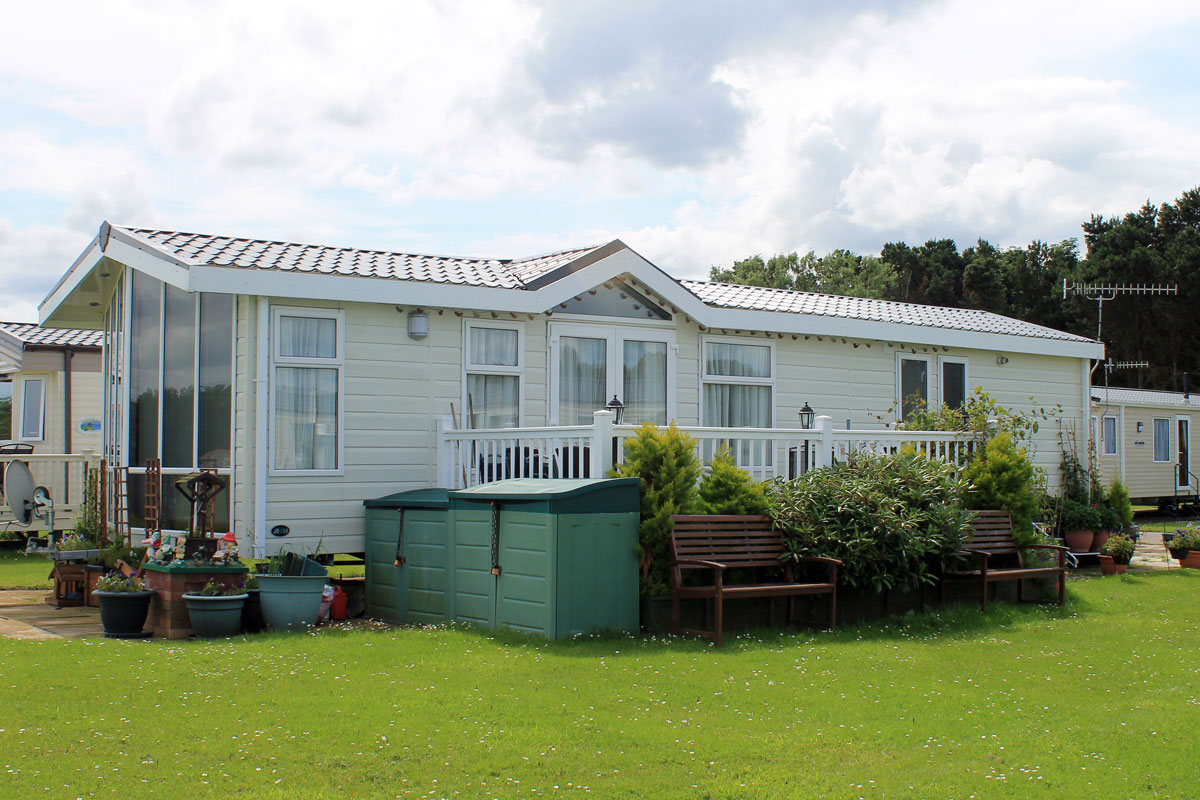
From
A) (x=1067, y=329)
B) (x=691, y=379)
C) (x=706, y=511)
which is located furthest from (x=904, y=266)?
(x=706, y=511)

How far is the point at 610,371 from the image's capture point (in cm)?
1221

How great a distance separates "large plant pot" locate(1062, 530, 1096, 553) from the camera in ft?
48.6

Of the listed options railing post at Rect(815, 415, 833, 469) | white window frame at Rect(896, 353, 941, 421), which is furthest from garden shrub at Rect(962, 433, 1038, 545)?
white window frame at Rect(896, 353, 941, 421)

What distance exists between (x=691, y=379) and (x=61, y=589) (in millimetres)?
6888

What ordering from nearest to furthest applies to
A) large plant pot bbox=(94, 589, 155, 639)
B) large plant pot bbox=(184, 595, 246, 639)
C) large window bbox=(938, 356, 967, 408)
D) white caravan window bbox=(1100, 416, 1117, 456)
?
large plant pot bbox=(184, 595, 246, 639) → large plant pot bbox=(94, 589, 155, 639) → large window bbox=(938, 356, 967, 408) → white caravan window bbox=(1100, 416, 1117, 456)

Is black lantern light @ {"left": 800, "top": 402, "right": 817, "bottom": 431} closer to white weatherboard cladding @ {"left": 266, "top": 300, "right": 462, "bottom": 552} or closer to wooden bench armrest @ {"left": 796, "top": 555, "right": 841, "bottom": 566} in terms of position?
wooden bench armrest @ {"left": 796, "top": 555, "right": 841, "bottom": 566}

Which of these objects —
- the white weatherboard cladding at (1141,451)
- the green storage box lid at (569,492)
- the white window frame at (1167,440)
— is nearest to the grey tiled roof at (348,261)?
the green storage box lid at (569,492)

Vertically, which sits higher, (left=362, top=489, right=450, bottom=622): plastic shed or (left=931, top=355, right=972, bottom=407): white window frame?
(left=931, top=355, right=972, bottom=407): white window frame

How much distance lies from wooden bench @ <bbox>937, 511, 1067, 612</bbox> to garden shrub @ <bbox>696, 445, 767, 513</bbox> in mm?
2077

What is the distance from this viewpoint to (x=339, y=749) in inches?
213

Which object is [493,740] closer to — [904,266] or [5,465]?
[5,465]

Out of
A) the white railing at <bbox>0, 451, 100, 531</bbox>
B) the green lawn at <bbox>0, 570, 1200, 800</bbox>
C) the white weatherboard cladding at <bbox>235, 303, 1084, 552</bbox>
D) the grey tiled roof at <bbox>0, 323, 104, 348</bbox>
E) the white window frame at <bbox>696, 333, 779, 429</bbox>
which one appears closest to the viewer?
the green lawn at <bbox>0, 570, 1200, 800</bbox>

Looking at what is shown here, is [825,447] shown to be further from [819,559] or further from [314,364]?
[314,364]

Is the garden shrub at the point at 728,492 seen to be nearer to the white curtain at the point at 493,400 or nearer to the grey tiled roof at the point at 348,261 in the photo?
the white curtain at the point at 493,400
